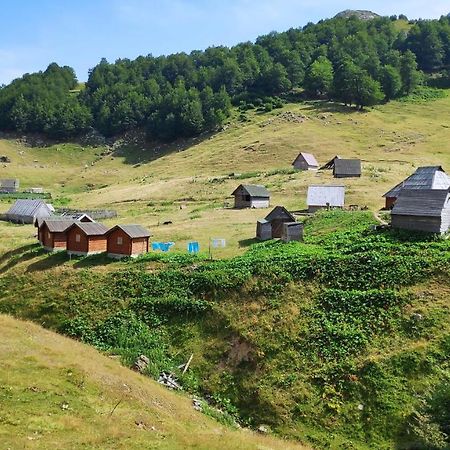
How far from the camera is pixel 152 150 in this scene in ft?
423

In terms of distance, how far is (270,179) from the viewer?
8112 centimetres

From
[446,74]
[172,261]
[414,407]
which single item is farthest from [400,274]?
[446,74]

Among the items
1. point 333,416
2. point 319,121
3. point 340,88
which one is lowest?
point 333,416

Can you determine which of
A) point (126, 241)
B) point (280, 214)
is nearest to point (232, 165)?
point (280, 214)

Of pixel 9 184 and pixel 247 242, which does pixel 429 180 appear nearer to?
pixel 247 242

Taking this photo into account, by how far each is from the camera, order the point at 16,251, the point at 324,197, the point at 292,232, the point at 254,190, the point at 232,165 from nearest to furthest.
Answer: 1. the point at 292,232
2. the point at 16,251
3. the point at 324,197
4. the point at 254,190
5. the point at 232,165

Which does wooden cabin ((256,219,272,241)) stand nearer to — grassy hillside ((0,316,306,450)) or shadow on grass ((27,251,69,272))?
shadow on grass ((27,251,69,272))

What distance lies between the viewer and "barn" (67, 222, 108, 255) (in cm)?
4391

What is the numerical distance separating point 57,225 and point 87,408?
28.4 m

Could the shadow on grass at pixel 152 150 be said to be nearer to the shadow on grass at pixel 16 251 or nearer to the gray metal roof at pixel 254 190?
the gray metal roof at pixel 254 190

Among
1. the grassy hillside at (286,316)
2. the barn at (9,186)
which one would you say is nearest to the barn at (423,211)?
the grassy hillside at (286,316)

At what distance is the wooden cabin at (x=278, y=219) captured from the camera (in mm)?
46562

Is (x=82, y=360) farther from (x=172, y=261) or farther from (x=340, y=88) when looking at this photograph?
(x=340, y=88)

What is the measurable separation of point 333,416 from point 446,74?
495 feet
